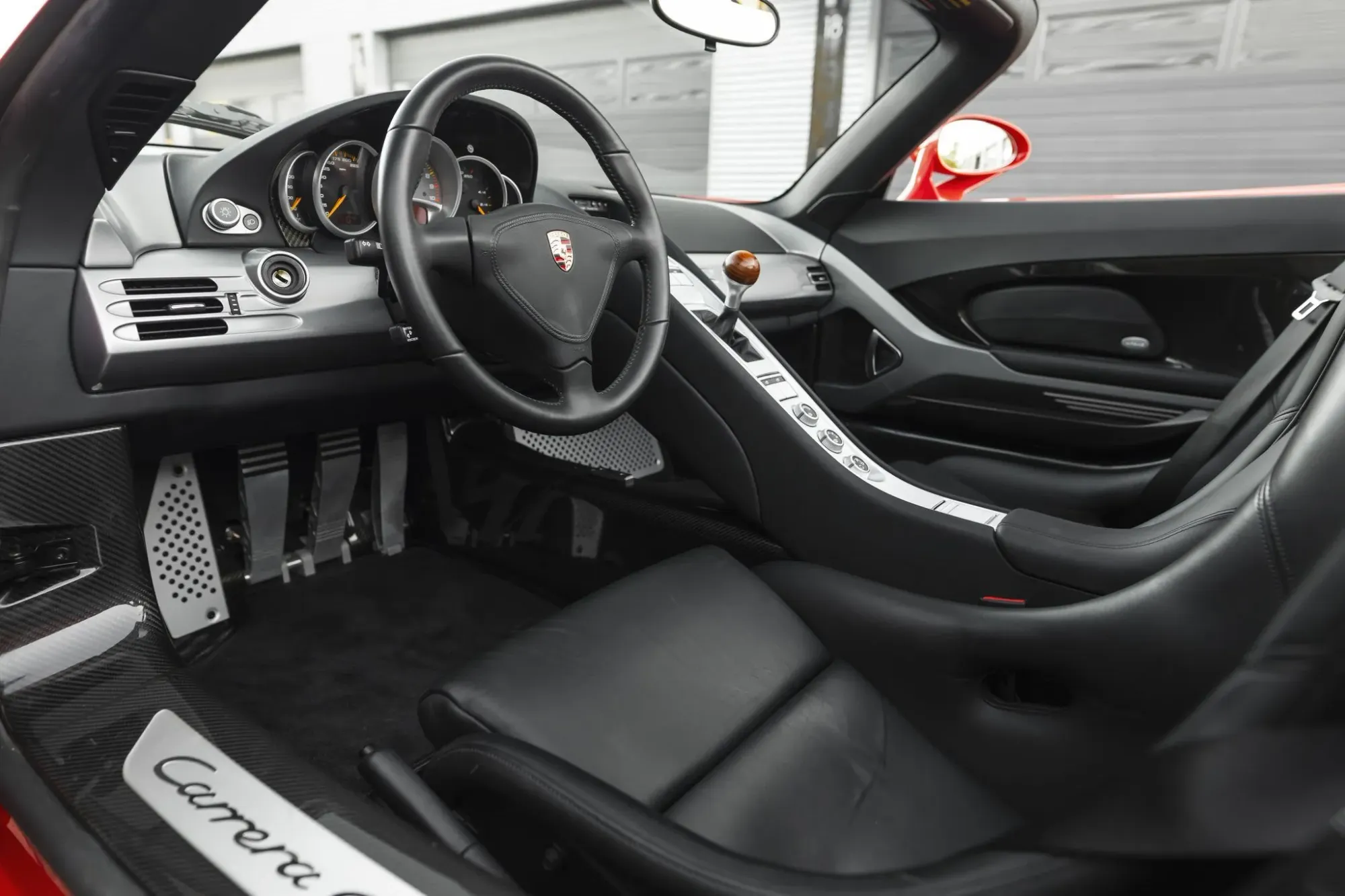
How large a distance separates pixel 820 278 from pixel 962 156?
475mm

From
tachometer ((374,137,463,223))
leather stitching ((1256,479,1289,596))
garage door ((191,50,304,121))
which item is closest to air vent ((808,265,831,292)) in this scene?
tachometer ((374,137,463,223))

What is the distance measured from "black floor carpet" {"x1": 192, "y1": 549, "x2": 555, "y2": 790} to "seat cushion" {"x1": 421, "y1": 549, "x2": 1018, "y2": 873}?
1.87ft

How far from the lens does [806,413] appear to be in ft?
4.98

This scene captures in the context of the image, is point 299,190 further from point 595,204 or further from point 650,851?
point 650,851

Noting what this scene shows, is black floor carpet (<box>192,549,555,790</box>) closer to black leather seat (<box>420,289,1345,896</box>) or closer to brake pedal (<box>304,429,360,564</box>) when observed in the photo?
brake pedal (<box>304,429,360,564</box>)

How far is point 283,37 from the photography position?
6.84m

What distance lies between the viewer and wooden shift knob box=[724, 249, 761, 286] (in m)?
1.48

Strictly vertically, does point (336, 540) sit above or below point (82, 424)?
below

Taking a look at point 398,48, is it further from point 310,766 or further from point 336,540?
point 310,766

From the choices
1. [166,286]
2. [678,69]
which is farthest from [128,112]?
[678,69]

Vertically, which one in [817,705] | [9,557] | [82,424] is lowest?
[817,705]

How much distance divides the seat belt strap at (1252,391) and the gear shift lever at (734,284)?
2.60ft

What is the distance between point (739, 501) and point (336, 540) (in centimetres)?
100

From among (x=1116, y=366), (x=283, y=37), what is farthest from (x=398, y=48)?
(x=1116, y=366)
